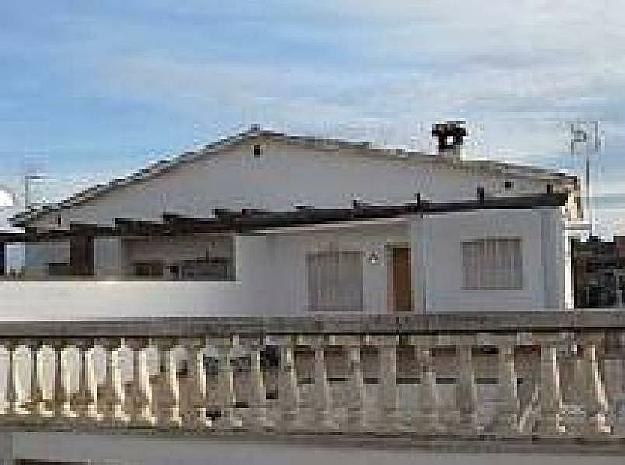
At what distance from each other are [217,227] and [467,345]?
1885 cm

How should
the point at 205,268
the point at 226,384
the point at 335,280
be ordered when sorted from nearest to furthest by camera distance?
the point at 226,384 → the point at 335,280 → the point at 205,268

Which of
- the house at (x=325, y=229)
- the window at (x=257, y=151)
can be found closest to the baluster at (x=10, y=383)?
the house at (x=325, y=229)

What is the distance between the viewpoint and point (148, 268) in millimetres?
26766

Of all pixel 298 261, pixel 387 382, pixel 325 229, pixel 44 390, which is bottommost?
pixel 44 390

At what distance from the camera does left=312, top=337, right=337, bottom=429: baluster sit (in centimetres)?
608

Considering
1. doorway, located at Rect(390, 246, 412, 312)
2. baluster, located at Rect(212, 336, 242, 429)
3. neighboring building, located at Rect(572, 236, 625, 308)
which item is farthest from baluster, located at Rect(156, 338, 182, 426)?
neighboring building, located at Rect(572, 236, 625, 308)

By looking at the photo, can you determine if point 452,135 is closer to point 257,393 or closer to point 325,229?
point 325,229

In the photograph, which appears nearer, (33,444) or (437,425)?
(437,425)

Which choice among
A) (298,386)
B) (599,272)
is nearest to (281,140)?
(599,272)

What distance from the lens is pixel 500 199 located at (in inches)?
855

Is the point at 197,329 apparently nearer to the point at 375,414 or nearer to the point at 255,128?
the point at 375,414

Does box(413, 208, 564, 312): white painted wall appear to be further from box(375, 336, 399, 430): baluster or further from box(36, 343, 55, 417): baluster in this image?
box(375, 336, 399, 430): baluster

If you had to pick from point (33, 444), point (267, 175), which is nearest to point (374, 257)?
point (267, 175)

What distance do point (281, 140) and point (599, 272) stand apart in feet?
58.8
